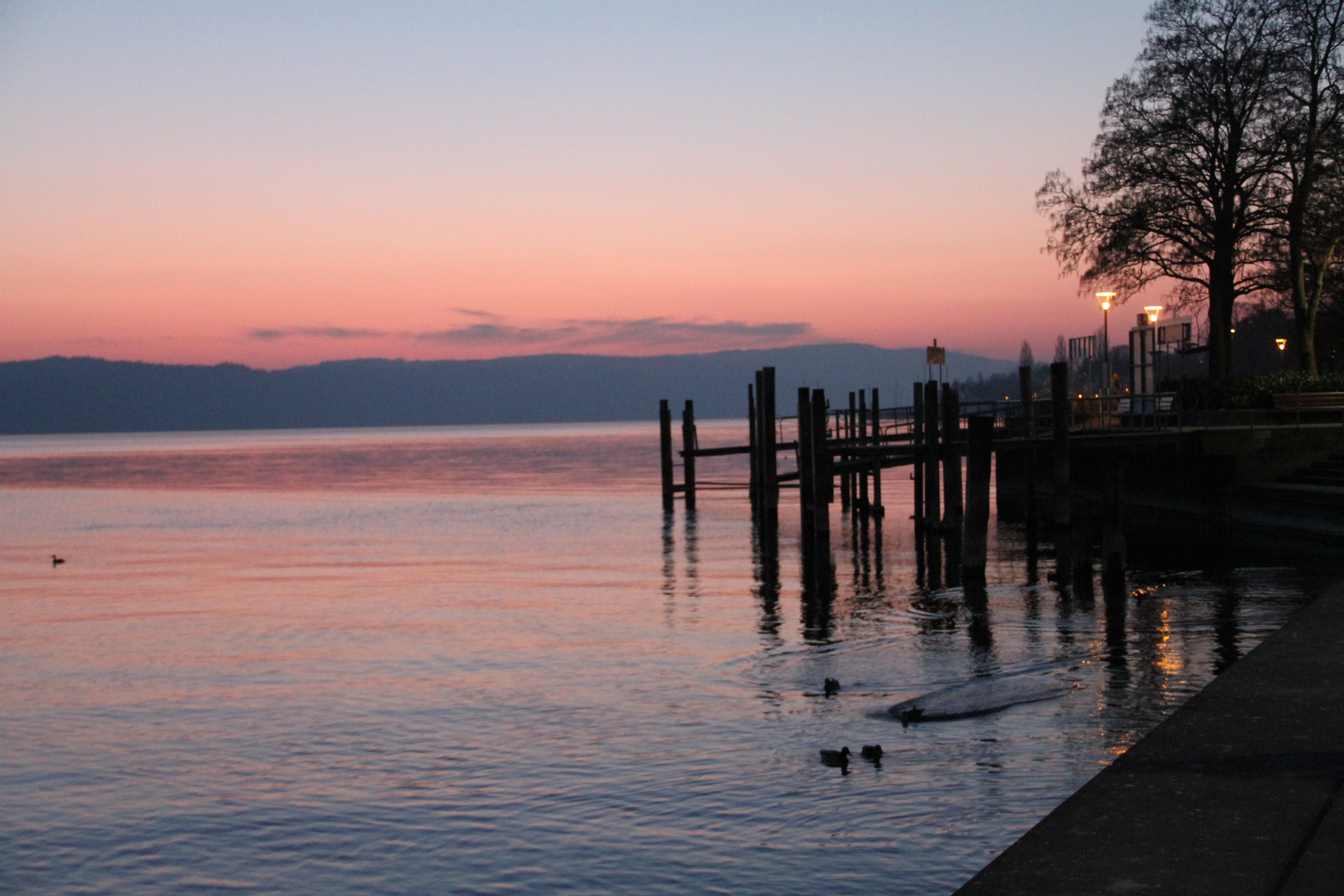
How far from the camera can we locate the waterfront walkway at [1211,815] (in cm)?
628

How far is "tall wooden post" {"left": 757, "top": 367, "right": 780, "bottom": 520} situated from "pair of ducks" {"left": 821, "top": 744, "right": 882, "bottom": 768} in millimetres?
27917

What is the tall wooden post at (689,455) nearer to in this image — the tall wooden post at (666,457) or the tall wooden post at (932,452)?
Answer: the tall wooden post at (666,457)

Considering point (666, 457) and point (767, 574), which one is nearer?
point (767, 574)

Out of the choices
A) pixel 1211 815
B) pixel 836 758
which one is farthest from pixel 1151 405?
pixel 1211 815

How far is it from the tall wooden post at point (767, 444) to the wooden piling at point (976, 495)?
14.4 m

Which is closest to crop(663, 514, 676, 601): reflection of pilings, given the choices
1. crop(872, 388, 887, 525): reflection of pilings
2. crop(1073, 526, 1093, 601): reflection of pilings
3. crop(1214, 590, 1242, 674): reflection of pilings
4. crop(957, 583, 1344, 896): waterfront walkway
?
crop(872, 388, 887, 525): reflection of pilings

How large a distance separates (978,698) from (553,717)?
4760mm

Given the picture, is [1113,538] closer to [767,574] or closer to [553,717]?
[767,574]

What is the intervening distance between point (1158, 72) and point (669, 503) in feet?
73.2

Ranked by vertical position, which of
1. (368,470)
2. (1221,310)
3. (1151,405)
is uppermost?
(1221,310)

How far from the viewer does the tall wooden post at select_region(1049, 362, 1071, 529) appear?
28.1 metres

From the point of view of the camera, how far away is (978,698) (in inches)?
568

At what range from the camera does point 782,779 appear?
38.2 feet

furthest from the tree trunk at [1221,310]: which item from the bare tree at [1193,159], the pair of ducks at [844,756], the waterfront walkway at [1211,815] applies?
the waterfront walkway at [1211,815]
